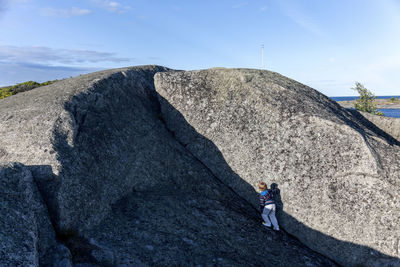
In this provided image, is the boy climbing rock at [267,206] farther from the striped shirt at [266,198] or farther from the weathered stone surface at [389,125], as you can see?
the weathered stone surface at [389,125]

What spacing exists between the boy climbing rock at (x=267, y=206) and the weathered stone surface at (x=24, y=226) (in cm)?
706

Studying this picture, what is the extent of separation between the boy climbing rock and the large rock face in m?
0.40

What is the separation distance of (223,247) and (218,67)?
9.46 metres

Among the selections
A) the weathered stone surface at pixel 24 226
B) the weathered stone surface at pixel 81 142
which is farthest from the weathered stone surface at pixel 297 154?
the weathered stone surface at pixel 24 226

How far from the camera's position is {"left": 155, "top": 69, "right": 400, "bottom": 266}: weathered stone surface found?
10766 millimetres

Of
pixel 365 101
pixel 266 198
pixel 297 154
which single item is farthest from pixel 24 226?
pixel 365 101

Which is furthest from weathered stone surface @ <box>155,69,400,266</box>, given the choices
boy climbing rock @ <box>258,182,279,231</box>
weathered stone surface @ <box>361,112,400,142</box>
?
weathered stone surface @ <box>361,112,400,142</box>

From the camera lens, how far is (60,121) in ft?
34.9

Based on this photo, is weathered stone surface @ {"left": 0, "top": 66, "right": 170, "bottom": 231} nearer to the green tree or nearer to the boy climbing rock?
the boy climbing rock

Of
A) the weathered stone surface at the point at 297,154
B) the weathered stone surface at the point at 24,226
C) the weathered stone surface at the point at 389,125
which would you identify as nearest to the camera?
the weathered stone surface at the point at 24,226

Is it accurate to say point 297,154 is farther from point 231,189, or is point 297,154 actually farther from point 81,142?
point 81,142

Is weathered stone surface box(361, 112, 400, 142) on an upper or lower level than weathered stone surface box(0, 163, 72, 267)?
upper

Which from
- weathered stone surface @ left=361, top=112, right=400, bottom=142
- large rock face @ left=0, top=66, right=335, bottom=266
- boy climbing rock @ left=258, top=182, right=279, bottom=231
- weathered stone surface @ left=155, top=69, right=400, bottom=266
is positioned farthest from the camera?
weathered stone surface @ left=361, top=112, right=400, bottom=142

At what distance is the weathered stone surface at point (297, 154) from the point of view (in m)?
10.8
